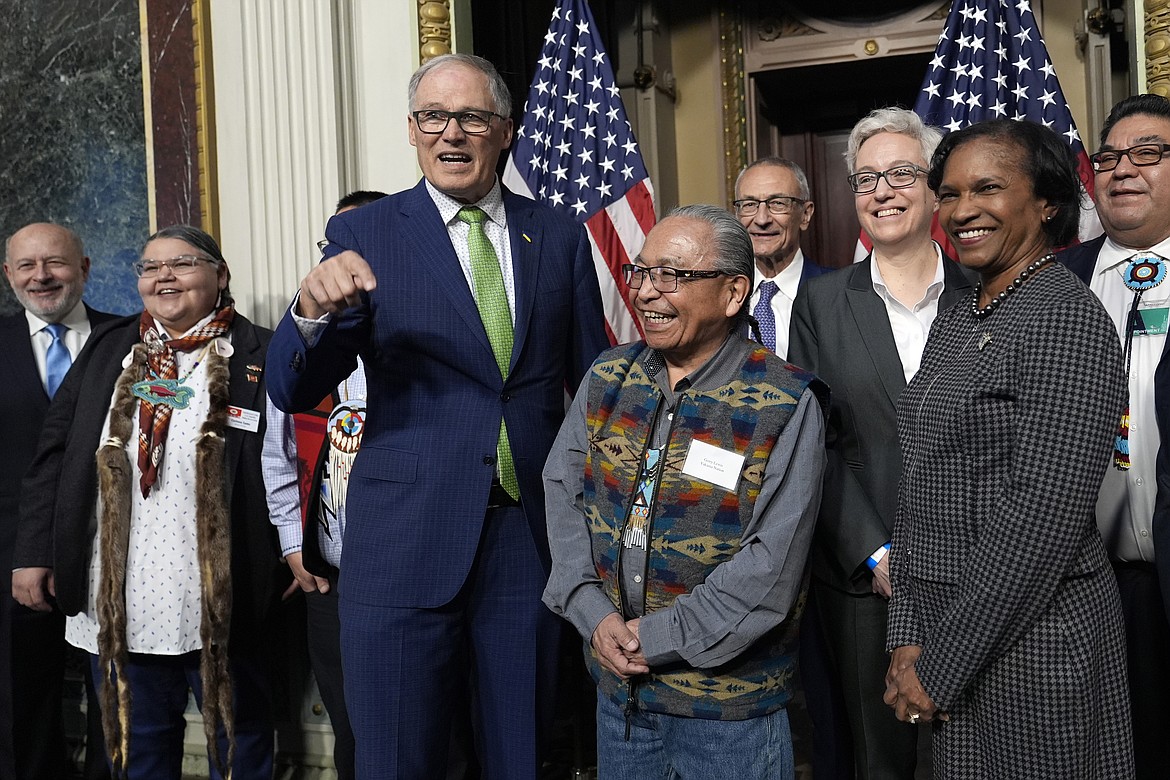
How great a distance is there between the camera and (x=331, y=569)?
3.23 m

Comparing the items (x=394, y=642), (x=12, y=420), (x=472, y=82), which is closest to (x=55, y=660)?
(x=12, y=420)

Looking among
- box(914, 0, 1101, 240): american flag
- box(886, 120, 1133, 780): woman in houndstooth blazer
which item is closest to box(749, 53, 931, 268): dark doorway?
box(914, 0, 1101, 240): american flag

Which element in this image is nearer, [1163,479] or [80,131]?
[1163,479]

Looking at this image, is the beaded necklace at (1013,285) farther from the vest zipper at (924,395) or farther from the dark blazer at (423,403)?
the dark blazer at (423,403)

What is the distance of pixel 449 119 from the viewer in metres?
2.32

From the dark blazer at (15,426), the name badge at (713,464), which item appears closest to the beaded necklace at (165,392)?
the dark blazer at (15,426)

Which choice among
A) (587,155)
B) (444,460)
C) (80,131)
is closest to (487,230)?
(444,460)

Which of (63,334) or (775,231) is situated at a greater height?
(775,231)

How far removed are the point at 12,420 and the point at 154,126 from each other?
1.25 meters

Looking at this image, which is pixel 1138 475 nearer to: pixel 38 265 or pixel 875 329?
pixel 875 329

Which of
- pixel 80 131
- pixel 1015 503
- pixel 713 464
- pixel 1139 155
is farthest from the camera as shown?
pixel 80 131

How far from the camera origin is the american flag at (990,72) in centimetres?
381

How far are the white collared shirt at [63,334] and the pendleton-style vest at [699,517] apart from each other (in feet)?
8.65

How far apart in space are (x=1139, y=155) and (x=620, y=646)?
1.73 metres
